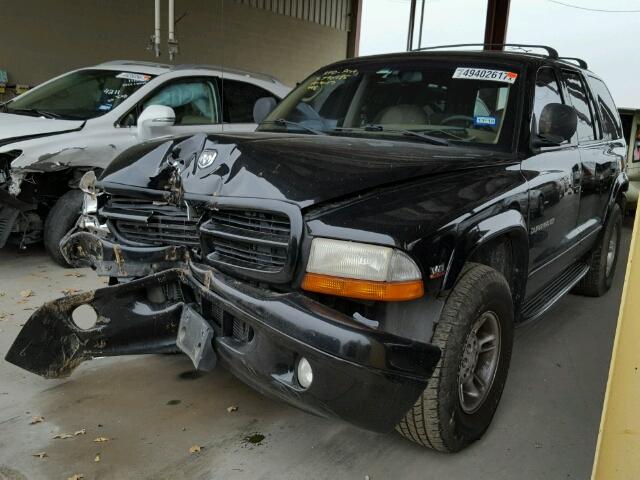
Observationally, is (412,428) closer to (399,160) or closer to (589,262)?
(399,160)

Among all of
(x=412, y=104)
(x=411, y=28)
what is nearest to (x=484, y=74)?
(x=412, y=104)

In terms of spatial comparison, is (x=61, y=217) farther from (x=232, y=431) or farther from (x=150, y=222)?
(x=232, y=431)

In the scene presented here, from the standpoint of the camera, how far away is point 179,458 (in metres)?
2.61

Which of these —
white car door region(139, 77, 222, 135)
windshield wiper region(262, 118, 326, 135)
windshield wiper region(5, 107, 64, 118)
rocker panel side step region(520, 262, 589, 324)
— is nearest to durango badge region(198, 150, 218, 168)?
windshield wiper region(262, 118, 326, 135)

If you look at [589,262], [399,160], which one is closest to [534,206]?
[399,160]

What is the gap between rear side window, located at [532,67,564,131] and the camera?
3.34 metres

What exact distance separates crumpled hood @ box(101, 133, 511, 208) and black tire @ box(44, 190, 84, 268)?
8.09ft

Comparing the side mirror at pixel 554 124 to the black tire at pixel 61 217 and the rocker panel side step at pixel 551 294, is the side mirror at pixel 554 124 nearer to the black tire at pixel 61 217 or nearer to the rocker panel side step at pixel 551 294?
the rocker panel side step at pixel 551 294

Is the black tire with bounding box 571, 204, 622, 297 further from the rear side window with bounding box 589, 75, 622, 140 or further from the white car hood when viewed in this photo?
the white car hood

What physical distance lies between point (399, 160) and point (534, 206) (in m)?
0.91

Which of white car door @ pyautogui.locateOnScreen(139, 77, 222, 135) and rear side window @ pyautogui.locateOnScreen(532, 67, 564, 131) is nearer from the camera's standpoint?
rear side window @ pyautogui.locateOnScreen(532, 67, 564, 131)

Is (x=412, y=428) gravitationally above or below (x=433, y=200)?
below

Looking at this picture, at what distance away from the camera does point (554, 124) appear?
3223 mm

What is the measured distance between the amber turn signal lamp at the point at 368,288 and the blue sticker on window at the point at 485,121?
4.79ft
